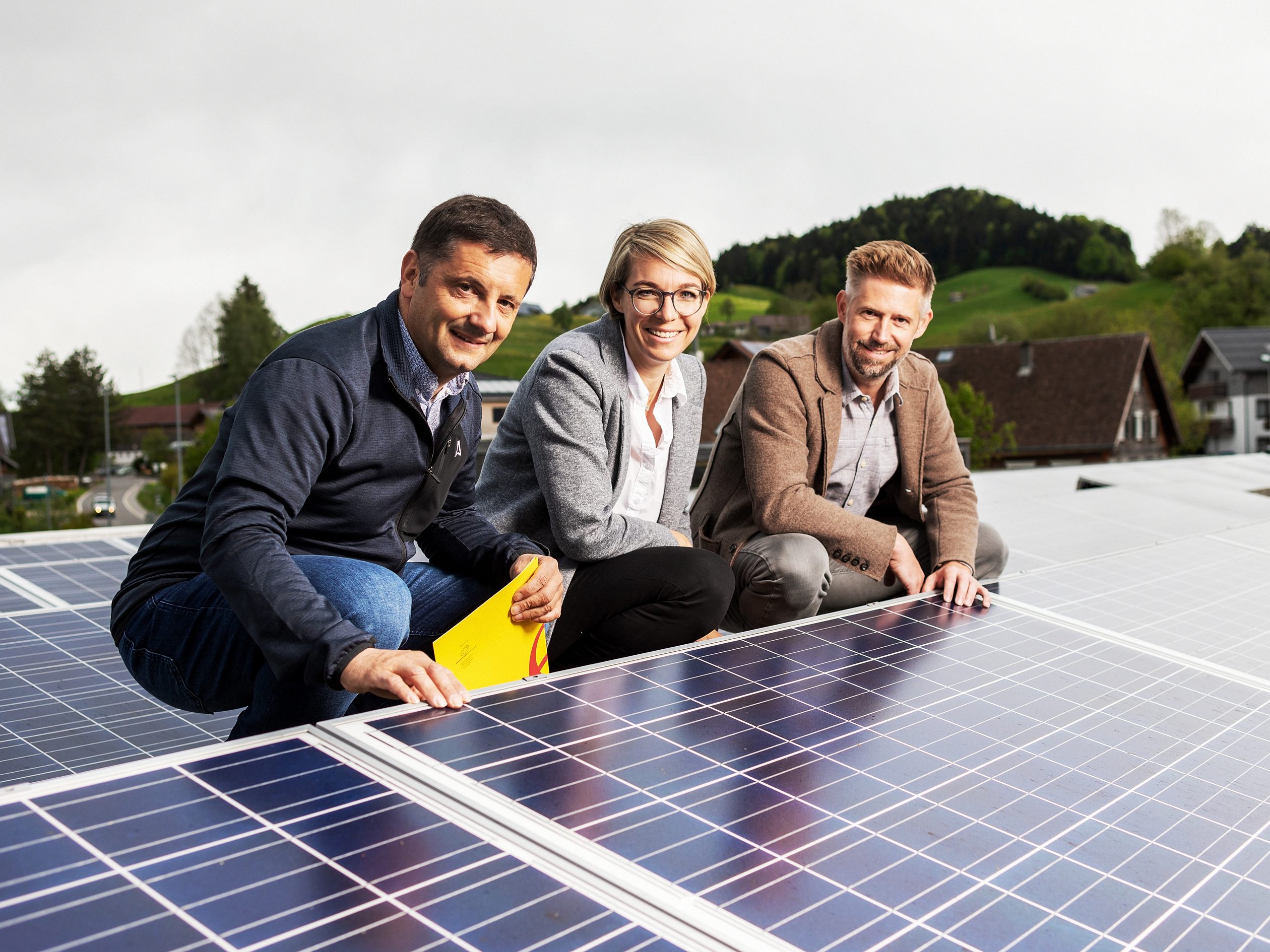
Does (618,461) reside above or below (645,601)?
above

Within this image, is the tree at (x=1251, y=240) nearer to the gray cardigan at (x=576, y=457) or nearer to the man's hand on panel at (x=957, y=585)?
the man's hand on panel at (x=957, y=585)

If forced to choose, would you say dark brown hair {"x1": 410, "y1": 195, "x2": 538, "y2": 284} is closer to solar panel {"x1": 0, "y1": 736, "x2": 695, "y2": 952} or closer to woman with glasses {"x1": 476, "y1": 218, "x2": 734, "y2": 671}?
woman with glasses {"x1": 476, "y1": 218, "x2": 734, "y2": 671}

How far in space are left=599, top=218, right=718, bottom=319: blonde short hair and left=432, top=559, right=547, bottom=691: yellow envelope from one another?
122 cm

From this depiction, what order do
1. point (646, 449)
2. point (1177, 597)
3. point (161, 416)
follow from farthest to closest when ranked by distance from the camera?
point (161, 416), point (1177, 597), point (646, 449)

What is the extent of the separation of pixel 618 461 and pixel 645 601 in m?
0.47

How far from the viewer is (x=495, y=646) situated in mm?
2385

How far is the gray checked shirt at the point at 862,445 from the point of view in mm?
3924

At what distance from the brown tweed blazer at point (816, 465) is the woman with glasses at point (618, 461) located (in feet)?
1.23

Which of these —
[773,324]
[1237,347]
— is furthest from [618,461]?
[1237,347]

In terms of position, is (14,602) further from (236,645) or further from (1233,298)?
(1233,298)

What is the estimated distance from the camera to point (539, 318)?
4391 centimetres

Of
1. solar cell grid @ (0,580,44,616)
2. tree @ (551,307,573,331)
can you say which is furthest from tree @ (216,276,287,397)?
solar cell grid @ (0,580,44,616)

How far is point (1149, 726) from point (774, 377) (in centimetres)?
202

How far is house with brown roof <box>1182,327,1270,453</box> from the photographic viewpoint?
207 ft
